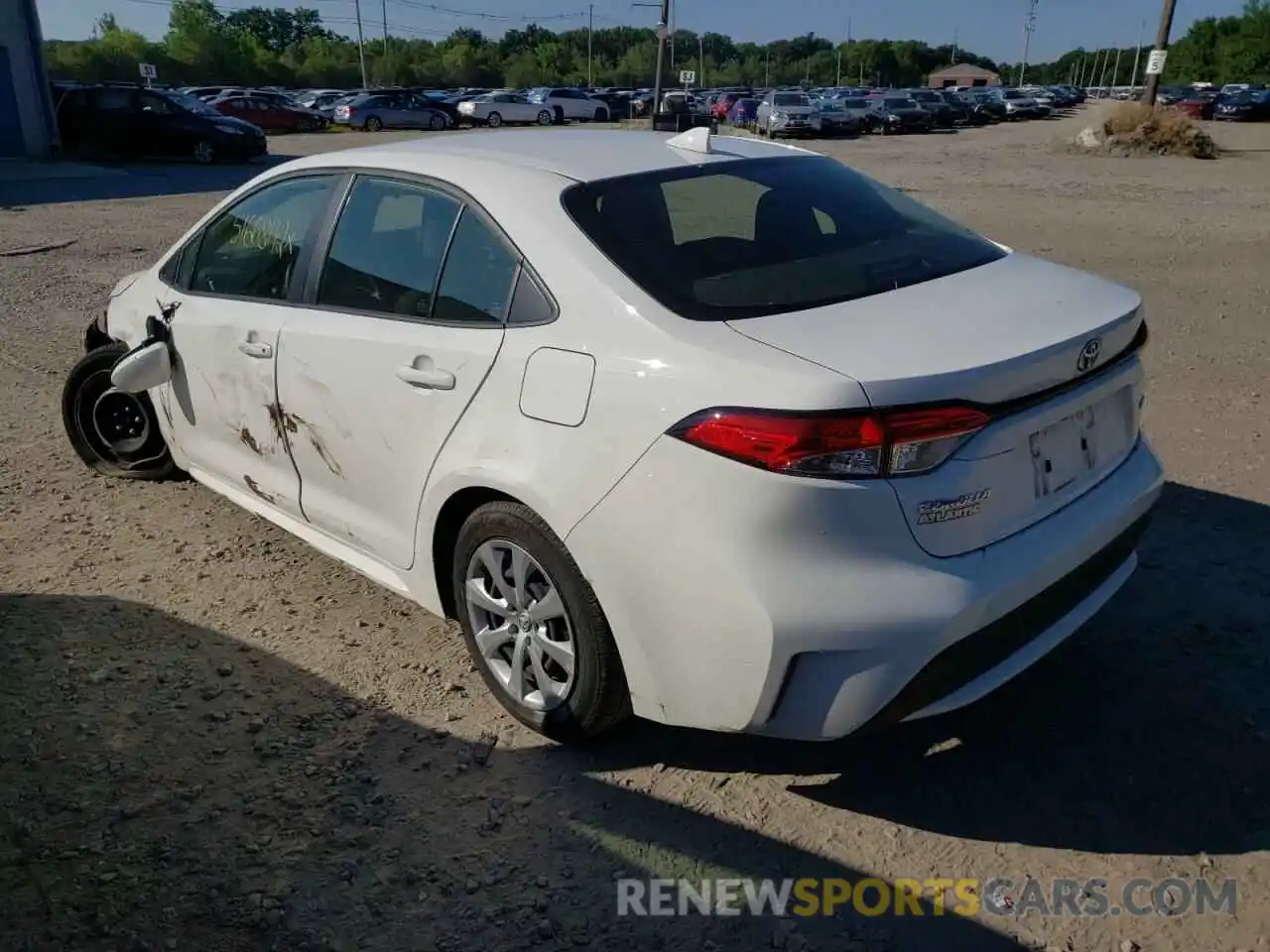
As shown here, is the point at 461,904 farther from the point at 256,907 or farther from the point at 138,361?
the point at 138,361

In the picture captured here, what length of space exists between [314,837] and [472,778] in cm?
46

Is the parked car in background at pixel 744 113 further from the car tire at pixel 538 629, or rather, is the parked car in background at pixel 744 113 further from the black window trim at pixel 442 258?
the car tire at pixel 538 629

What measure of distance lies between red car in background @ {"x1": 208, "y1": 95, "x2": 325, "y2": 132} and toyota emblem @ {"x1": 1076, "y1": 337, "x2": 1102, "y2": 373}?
122 ft

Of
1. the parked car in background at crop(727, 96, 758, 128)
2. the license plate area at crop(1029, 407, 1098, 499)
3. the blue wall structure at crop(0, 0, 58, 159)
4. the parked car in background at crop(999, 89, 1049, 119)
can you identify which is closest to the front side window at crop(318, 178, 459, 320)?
the license plate area at crop(1029, 407, 1098, 499)

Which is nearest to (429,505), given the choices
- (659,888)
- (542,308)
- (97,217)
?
(542,308)

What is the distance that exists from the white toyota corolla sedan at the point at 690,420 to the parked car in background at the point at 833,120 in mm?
38478

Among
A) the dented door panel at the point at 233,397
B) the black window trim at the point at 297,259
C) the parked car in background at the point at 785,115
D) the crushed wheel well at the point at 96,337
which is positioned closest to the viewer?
the black window trim at the point at 297,259

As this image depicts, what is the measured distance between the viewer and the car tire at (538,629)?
2.78 m

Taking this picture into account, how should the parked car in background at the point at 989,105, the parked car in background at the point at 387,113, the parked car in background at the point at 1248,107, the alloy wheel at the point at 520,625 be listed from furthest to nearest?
the parked car in background at the point at 989,105
the parked car in background at the point at 1248,107
the parked car in background at the point at 387,113
the alloy wheel at the point at 520,625

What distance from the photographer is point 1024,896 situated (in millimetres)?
2543

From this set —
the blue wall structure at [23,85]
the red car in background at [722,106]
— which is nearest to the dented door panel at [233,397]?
the blue wall structure at [23,85]

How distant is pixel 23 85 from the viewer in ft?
80.8

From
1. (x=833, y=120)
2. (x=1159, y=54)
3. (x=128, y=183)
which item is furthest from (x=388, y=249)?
(x=833, y=120)

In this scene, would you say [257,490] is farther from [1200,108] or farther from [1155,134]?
[1200,108]
